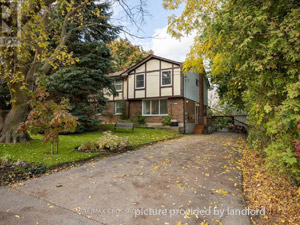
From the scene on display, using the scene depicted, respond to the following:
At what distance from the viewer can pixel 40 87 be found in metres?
6.08

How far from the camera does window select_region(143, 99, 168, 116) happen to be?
16438 millimetres

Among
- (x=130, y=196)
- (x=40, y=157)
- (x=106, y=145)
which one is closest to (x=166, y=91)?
(x=106, y=145)

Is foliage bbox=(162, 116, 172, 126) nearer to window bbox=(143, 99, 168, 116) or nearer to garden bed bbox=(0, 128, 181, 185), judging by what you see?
window bbox=(143, 99, 168, 116)

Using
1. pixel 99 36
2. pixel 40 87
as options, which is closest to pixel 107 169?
pixel 40 87

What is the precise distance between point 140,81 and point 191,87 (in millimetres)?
5060

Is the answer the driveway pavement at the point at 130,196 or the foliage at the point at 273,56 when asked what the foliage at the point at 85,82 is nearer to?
the driveway pavement at the point at 130,196

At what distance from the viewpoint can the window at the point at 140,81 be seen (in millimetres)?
17281

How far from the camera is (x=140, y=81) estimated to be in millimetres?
17484

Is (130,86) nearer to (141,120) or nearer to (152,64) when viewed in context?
(152,64)

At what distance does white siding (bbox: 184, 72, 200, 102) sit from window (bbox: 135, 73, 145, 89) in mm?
4095

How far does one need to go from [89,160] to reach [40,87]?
3.04 m

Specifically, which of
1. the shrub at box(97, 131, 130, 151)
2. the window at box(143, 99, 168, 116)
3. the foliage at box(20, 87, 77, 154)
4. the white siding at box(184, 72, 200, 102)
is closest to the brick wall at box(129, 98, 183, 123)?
the window at box(143, 99, 168, 116)

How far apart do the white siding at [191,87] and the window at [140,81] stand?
410cm

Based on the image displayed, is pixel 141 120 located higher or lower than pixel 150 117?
lower
